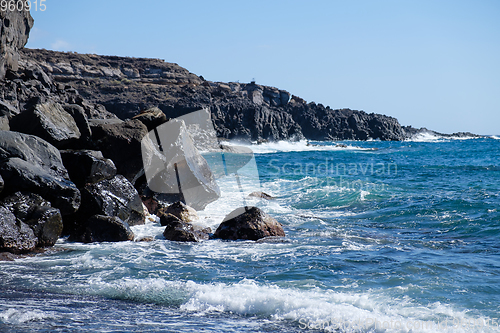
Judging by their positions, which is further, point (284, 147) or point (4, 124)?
point (284, 147)

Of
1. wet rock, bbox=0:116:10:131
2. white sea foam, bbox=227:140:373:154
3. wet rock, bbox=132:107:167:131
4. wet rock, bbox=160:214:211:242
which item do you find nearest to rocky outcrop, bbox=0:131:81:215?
wet rock, bbox=0:116:10:131

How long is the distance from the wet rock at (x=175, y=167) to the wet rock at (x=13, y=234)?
12.3 ft

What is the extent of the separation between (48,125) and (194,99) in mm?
58986

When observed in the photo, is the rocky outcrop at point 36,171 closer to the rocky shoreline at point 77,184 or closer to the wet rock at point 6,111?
the rocky shoreline at point 77,184

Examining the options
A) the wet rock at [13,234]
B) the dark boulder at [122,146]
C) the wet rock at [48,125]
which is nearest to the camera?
the wet rock at [13,234]

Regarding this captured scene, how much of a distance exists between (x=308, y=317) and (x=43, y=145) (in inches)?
245

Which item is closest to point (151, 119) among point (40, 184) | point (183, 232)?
point (183, 232)

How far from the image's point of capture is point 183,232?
26.3 feet

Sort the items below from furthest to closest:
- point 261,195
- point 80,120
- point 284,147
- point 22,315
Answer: point 284,147
point 261,195
point 80,120
point 22,315

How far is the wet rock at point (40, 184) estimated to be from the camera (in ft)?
22.3

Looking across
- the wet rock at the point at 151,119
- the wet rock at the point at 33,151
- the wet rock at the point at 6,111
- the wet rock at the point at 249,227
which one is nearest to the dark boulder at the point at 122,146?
the wet rock at the point at 151,119

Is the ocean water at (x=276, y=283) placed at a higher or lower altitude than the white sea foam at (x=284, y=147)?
lower

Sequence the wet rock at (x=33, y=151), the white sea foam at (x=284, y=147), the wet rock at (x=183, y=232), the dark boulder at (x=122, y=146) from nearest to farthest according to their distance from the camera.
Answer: the wet rock at (x=33, y=151) < the wet rock at (x=183, y=232) < the dark boulder at (x=122, y=146) < the white sea foam at (x=284, y=147)

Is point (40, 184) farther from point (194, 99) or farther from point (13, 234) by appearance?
point (194, 99)
